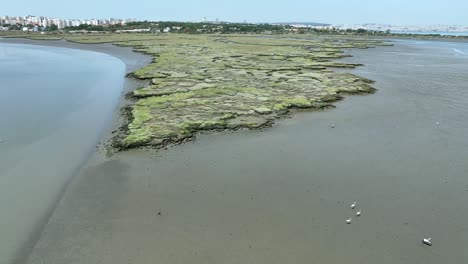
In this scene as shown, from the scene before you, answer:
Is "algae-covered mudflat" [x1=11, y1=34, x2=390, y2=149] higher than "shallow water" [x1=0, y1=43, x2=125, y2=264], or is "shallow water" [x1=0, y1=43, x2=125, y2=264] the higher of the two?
"algae-covered mudflat" [x1=11, y1=34, x2=390, y2=149]

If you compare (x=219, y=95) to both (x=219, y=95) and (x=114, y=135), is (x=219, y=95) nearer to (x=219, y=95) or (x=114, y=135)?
(x=219, y=95)

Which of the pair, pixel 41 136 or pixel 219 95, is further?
pixel 219 95

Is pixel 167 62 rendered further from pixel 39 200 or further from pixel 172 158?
pixel 39 200

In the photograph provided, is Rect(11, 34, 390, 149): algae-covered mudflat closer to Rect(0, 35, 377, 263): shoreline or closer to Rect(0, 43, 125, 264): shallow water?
Rect(0, 35, 377, 263): shoreline

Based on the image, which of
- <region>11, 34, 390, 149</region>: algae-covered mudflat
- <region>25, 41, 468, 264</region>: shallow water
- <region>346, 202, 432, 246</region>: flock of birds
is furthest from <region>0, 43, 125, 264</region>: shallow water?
<region>346, 202, 432, 246</region>: flock of birds

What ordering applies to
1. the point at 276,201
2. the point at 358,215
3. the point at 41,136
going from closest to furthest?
the point at 358,215 < the point at 276,201 < the point at 41,136

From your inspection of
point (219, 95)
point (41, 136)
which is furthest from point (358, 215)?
point (219, 95)

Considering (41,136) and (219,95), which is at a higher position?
(219,95)
